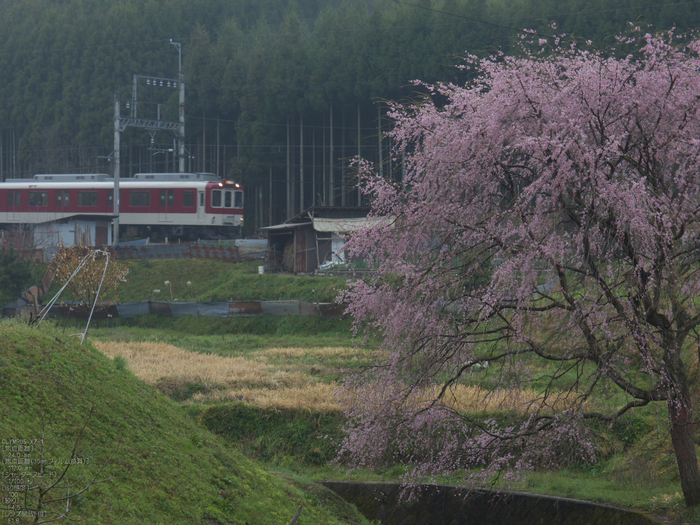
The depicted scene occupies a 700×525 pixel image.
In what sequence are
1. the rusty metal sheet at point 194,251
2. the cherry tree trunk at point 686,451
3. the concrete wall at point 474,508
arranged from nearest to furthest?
the cherry tree trunk at point 686,451 < the concrete wall at point 474,508 < the rusty metal sheet at point 194,251

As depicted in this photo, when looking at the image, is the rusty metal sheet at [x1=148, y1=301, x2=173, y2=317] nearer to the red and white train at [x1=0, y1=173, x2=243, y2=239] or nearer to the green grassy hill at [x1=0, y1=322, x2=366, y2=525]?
Answer: the red and white train at [x1=0, y1=173, x2=243, y2=239]

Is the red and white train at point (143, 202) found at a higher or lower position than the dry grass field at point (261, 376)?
higher

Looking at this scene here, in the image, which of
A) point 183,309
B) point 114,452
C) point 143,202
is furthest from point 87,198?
point 114,452

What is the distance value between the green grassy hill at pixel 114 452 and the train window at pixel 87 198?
95.1 feet

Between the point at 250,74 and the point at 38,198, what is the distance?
14.5 meters

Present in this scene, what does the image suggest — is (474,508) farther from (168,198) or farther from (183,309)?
(168,198)

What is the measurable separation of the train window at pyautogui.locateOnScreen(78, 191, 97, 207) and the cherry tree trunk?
3287 cm

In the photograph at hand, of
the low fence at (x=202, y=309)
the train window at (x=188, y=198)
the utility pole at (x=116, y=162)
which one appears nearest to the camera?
the low fence at (x=202, y=309)

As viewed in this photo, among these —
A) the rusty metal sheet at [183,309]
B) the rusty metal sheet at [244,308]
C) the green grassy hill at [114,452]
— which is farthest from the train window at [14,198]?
the green grassy hill at [114,452]

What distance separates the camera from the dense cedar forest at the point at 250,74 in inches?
1459

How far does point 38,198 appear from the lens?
37.0 metres

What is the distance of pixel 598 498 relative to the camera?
9008mm

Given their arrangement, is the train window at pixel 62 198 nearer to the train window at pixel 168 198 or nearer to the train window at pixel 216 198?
the train window at pixel 168 198

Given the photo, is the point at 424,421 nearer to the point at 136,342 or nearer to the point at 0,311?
the point at 136,342
